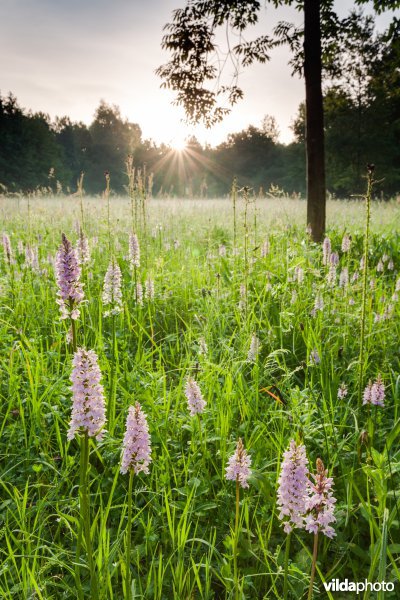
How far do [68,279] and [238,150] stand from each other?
261ft

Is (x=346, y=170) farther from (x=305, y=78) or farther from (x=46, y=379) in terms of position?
(x=46, y=379)

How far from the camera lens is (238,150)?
75312mm

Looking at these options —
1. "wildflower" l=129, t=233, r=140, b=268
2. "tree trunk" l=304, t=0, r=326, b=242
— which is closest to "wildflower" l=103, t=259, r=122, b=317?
"wildflower" l=129, t=233, r=140, b=268

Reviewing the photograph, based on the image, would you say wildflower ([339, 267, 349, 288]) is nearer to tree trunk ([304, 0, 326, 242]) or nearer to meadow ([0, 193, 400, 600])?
meadow ([0, 193, 400, 600])

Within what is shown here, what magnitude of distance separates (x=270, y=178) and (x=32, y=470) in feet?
232

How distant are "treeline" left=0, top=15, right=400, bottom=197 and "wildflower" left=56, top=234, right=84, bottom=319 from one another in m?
2.27

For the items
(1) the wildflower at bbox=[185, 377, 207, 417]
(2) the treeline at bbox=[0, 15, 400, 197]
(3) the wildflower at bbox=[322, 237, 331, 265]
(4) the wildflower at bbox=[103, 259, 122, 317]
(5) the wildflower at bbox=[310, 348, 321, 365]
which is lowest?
(5) the wildflower at bbox=[310, 348, 321, 365]

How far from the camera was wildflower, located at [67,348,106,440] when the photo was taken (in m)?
1.14

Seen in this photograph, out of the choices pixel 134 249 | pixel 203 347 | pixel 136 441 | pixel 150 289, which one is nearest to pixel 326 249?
pixel 150 289

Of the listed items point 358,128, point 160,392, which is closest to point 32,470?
point 160,392

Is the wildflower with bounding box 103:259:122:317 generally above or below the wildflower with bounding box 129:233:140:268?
below

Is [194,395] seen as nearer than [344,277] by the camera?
Yes

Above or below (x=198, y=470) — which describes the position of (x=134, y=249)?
above

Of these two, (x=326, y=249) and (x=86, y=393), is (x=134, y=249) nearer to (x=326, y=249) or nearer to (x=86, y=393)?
(x=86, y=393)
